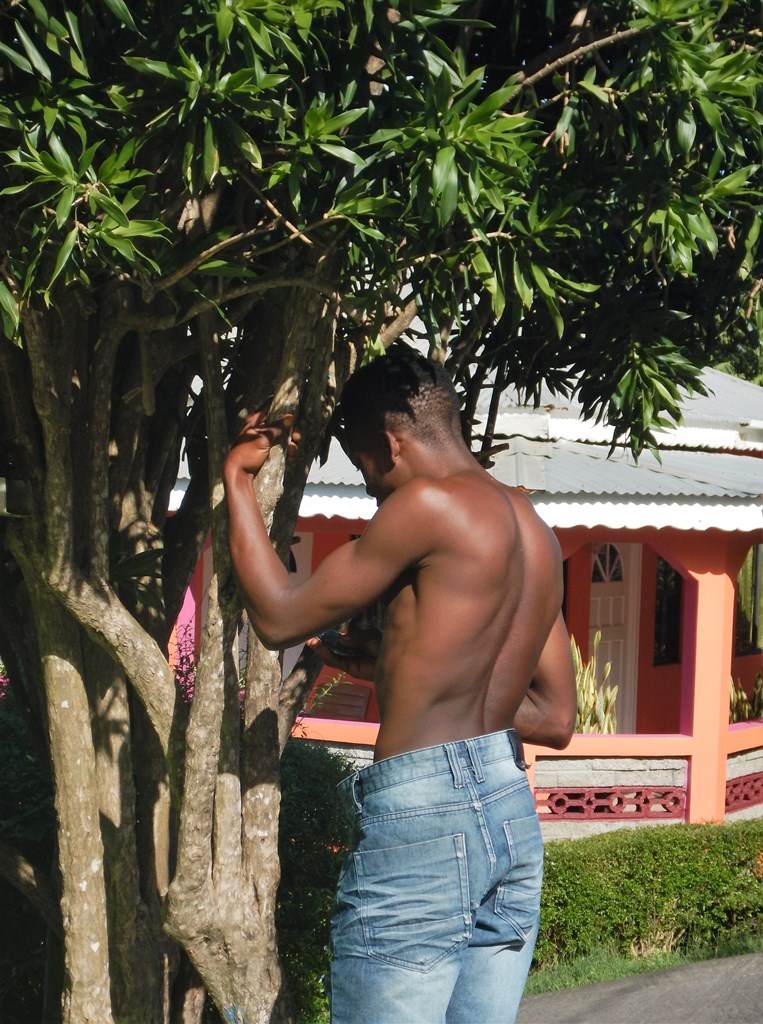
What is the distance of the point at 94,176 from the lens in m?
2.46

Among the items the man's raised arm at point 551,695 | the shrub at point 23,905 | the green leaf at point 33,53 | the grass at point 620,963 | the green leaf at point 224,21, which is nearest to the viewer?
the green leaf at point 224,21

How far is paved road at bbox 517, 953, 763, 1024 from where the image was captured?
6.60 meters

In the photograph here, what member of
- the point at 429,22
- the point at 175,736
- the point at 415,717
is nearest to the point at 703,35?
the point at 429,22

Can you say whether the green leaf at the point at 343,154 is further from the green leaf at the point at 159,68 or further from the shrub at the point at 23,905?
the shrub at the point at 23,905

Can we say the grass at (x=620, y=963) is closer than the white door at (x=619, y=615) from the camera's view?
Yes

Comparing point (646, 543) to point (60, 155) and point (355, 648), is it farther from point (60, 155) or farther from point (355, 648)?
point (60, 155)

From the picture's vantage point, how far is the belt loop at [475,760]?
103 inches

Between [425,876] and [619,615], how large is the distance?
12.1m

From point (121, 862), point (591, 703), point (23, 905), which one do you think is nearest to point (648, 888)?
point (591, 703)

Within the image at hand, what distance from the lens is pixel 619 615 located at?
14352 millimetres

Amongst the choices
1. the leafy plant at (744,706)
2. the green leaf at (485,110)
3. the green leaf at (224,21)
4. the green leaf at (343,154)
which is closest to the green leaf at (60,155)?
the green leaf at (224,21)

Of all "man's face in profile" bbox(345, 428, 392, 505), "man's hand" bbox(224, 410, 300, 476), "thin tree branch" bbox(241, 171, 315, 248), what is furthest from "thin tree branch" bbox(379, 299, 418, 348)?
"man's face in profile" bbox(345, 428, 392, 505)

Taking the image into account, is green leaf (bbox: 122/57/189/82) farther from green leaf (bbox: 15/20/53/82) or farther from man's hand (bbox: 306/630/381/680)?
man's hand (bbox: 306/630/381/680)

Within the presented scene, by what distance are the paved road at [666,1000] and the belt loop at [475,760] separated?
14.7 feet
